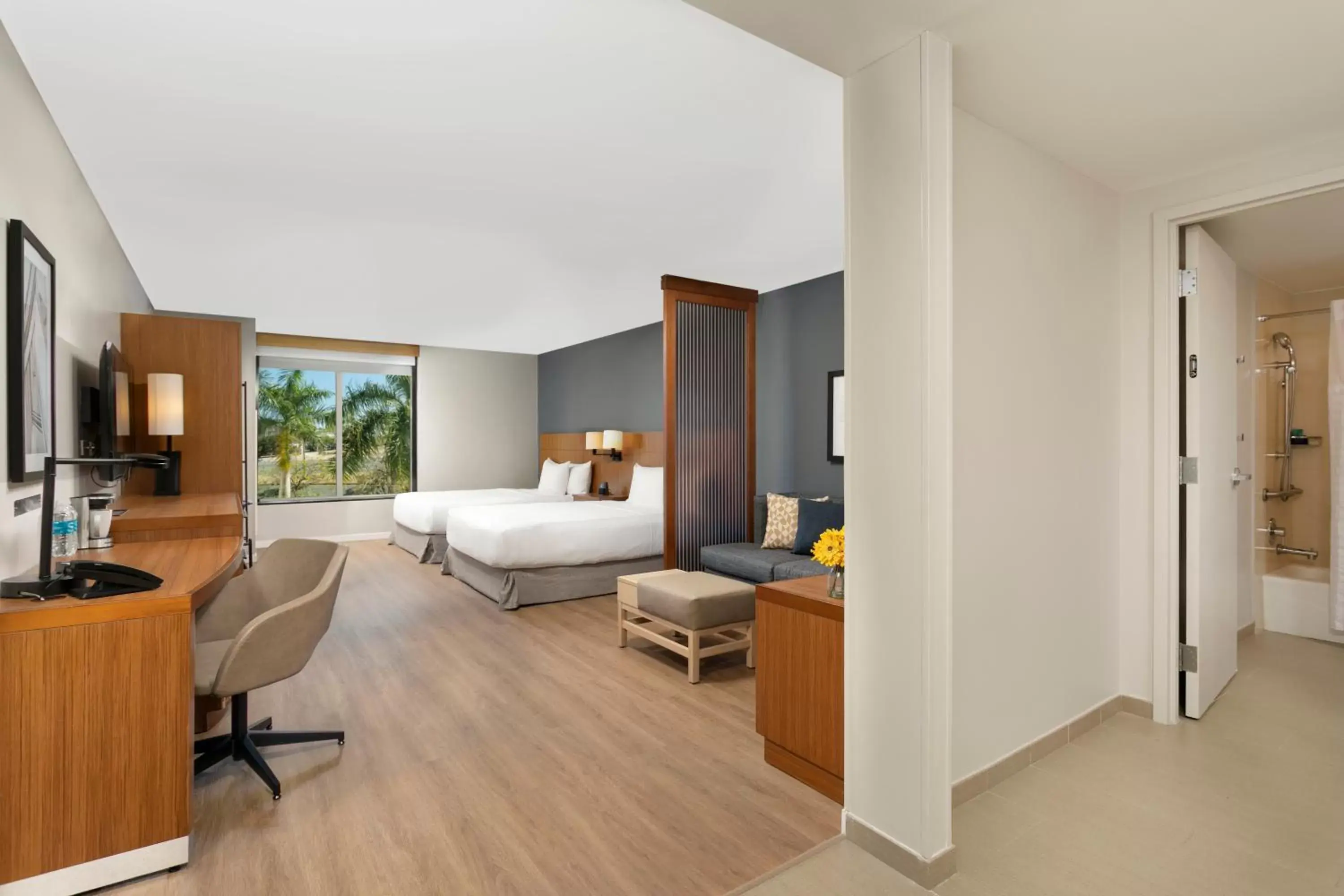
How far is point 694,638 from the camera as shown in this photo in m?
3.45

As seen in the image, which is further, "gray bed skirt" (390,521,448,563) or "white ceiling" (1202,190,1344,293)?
"gray bed skirt" (390,521,448,563)

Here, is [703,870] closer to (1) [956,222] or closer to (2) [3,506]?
(1) [956,222]

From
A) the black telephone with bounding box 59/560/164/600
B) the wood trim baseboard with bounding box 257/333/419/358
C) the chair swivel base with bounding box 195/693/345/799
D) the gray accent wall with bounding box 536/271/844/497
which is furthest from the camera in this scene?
the wood trim baseboard with bounding box 257/333/419/358

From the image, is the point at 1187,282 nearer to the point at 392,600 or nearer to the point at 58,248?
the point at 58,248

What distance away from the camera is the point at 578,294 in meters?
5.86

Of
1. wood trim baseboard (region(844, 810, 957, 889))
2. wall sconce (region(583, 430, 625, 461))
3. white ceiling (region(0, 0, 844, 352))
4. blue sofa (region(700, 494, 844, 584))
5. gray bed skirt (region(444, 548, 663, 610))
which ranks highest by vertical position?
white ceiling (region(0, 0, 844, 352))

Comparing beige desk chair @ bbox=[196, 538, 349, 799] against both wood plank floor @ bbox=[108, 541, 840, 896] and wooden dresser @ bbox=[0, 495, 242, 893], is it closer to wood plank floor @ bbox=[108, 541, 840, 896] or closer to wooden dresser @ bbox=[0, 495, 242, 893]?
wood plank floor @ bbox=[108, 541, 840, 896]

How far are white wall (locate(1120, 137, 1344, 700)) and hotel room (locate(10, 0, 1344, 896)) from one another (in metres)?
0.02

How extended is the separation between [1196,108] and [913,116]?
3.94 feet

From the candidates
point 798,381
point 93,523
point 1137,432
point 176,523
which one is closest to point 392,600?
point 176,523

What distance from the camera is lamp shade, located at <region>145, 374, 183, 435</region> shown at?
408cm

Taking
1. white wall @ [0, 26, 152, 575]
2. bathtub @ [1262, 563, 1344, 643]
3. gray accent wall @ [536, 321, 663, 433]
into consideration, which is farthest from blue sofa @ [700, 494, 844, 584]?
white wall @ [0, 26, 152, 575]

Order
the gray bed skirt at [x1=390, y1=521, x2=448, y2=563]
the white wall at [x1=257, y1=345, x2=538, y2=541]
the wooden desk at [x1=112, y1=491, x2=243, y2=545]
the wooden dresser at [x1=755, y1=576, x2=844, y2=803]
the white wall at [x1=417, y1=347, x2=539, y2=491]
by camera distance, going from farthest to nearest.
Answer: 1. the white wall at [x1=417, y1=347, x2=539, y2=491]
2. the white wall at [x1=257, y1=345, x2=538, y2=541]
3. the gray bed skirt at [x1=390, y1=521, x2=448, y2=563]
4. the wooden desk at [x1=112, y1=491, x2=243, y2=545]
5. the wooden dresser at [x1=755, y1=576, x2=844, y2=803]

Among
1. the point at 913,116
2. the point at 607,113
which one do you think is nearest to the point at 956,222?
the point at 913,116
